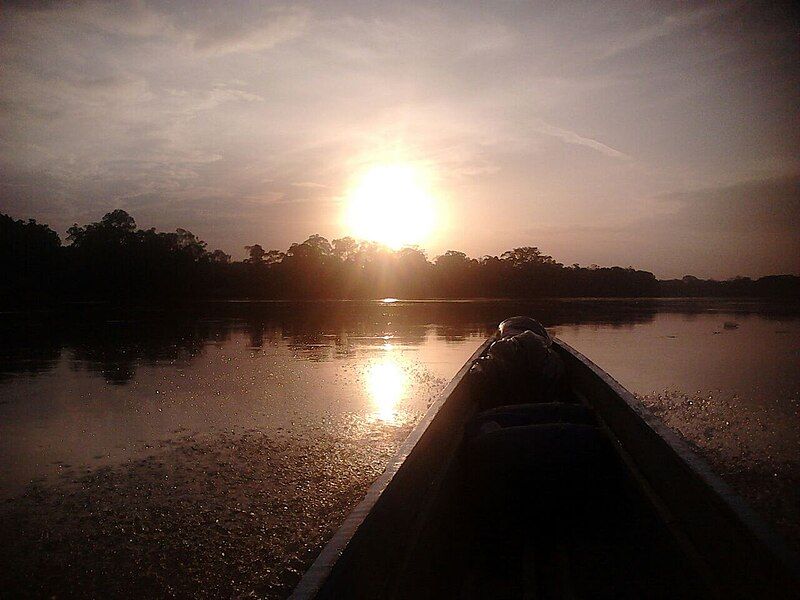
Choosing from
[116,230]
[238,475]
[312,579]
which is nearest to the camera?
[312,579]

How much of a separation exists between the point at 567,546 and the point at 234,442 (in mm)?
5075

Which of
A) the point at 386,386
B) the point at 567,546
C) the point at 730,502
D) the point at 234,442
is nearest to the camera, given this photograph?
the point at 730,502

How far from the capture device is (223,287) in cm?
8138

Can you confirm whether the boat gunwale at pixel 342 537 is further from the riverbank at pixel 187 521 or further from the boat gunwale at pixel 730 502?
the boat gunwale at pixel 730 502

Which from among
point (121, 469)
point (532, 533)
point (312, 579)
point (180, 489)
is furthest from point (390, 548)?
point (121, 469)

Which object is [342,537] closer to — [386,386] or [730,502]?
[730,502]

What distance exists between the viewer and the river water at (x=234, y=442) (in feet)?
15.5

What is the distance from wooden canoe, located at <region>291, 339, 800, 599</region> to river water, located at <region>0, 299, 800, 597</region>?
1246 mm

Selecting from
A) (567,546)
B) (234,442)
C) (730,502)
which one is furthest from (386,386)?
(730,502)

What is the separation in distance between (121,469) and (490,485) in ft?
14.9

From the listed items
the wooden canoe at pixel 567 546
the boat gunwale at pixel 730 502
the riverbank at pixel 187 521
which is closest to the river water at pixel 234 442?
the riverbank at pixel 187 521

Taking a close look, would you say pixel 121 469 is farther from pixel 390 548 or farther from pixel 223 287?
pixel 223 287

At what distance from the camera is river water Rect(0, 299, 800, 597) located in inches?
187

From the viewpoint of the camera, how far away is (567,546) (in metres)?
3.92
